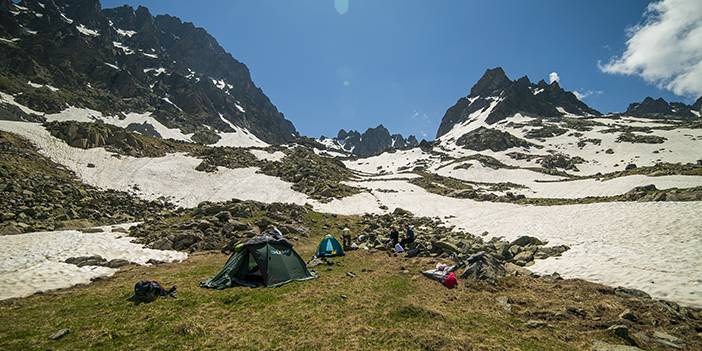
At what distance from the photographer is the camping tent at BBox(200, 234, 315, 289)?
51.3 ft

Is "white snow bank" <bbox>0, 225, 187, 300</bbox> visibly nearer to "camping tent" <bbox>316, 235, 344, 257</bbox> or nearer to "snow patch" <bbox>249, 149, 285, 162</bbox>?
"camping tent" <bbox>316, 235, 344, 257</bbox>

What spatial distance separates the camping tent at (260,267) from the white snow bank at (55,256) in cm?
666

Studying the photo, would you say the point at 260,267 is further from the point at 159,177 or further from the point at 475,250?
the point at 159,177

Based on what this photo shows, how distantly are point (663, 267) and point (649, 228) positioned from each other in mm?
7580

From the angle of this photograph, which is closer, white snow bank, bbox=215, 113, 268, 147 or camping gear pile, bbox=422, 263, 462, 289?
camping gear pile, bbox=422, 263, 462, 289

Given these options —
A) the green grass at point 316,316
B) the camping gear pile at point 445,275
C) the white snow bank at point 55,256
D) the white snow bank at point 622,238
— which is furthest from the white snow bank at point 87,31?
the camping gear pile at point 445,275

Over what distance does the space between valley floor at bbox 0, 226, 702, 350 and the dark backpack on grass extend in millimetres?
474

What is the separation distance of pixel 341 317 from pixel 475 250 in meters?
13.3

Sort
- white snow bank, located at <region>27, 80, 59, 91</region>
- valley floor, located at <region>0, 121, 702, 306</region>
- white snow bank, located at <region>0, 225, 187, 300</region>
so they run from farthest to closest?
white snow bank, located at <region>27, 80, 59, 91</region>, valley floor, located at <region>0, 121, 702, 306</region>, white snow bank, located at <region>0, 225, 187, 300</region>

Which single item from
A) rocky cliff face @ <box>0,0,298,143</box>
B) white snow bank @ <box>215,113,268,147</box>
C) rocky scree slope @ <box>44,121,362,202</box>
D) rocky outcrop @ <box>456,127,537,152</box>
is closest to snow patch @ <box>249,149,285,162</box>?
rocky scree slope @ <box>44,121,362,202</box>

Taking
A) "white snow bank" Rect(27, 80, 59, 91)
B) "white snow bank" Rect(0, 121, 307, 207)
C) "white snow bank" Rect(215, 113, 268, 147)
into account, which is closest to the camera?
"white snow bank" Rect(0, 121, 307, 207)

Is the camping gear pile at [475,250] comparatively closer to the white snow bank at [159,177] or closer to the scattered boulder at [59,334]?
the scattered boulder at [59,334]

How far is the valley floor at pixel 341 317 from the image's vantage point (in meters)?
9.59

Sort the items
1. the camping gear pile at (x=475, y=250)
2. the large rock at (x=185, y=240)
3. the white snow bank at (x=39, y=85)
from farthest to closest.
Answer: the white snow bank at (x=39, y=85) → the large rock at (x=185, y=240) → the camping gear pile at (x=475, y=250)
